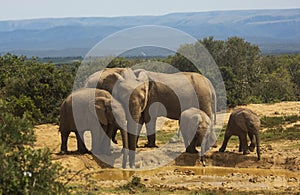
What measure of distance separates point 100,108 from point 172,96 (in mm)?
3714

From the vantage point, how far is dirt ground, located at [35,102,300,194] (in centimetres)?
1334

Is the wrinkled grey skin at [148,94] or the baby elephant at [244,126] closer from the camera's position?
the wrinkled grey skin at [148,94]

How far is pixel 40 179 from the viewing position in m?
Answer: 8.81

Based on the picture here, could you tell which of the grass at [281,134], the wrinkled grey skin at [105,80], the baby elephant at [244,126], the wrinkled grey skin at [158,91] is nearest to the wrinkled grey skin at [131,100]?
the wrinkled grey skin at [105,80]

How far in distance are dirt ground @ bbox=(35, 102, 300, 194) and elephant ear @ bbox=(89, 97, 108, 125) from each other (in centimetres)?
113

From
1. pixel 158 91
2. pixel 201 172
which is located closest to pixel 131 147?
pixel 201 172

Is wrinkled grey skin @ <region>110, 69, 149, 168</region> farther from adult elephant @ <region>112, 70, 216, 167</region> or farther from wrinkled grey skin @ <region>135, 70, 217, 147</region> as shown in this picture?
wrinkled grey skin @ <region>135, 70, 217, 147</region>

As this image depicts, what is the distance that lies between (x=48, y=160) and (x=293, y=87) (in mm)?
37239

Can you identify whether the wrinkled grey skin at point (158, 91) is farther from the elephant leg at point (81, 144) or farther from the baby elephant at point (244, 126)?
the baby elephant at point (244, 126)

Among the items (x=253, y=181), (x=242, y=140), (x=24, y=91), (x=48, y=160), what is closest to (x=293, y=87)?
(x=24, y=91)

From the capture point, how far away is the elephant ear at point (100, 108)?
1620 cm

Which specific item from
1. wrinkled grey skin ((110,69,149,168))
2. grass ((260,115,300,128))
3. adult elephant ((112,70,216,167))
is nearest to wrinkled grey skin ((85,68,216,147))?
adult elephant ((112,70,216,167))

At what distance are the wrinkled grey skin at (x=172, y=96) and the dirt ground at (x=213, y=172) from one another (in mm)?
1131

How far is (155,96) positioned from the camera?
18.8 metres
